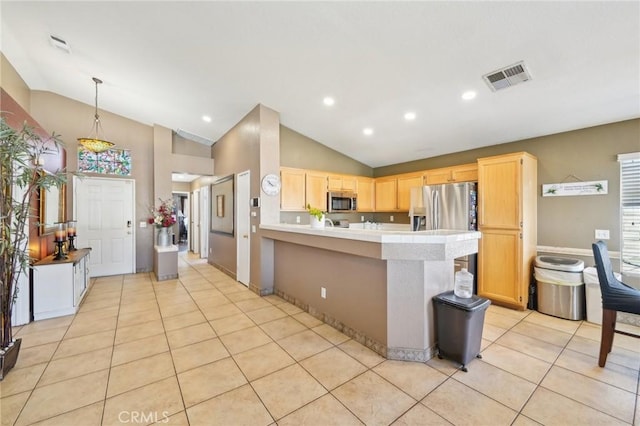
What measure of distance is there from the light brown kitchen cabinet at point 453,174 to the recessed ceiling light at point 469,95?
1504mm

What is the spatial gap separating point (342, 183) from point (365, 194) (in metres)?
0.75

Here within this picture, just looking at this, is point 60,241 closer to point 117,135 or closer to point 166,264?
point 166,264

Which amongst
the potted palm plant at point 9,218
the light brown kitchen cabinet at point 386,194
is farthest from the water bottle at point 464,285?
the potted palm plant at point 9,218

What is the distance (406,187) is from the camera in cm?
545

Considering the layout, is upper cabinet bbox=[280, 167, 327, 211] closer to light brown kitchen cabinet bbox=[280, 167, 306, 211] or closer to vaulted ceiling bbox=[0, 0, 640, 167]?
light brown kitchen cabinet bbox=[280, 167, 306, 211]

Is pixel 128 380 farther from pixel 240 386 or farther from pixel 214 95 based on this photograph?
pixel 214 95

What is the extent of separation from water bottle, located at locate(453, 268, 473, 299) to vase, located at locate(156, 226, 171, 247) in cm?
549

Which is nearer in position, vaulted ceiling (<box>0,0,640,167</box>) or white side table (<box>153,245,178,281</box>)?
vaulted ceiling (<box>0,0,640,167</box>)

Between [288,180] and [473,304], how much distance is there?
11.5 ft

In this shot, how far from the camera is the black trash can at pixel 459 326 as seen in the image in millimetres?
2262

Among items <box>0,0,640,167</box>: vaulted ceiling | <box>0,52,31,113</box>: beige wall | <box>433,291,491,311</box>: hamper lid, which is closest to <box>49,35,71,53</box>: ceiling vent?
<box>0,0,640,167</box>: vaulted ceiling

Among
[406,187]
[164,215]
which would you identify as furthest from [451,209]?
[164,215]

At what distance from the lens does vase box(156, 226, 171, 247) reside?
18.2ft

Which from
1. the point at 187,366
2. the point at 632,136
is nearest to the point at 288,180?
the point at 187,366
